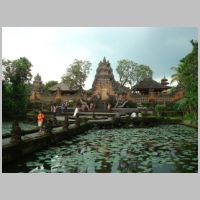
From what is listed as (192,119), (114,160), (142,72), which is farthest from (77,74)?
(114,160)

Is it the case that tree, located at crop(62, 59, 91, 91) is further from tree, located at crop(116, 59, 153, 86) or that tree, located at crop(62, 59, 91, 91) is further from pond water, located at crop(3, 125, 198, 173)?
pond water, located at crop(3, 125, 198, 173)

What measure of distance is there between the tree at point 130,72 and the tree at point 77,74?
510 centimetres

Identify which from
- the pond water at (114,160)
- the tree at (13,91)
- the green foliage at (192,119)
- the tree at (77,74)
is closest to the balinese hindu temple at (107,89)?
the tree at (77,74)

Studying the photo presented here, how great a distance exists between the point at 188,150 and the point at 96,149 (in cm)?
352

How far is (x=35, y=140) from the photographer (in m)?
10.2

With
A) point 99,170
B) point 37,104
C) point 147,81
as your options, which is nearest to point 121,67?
point 147,81

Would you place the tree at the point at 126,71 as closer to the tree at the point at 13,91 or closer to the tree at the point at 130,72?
the tree at the point at 130,72

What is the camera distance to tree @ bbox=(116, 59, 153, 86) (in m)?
40.6

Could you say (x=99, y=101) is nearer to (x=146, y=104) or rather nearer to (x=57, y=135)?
(x=146, y=104)

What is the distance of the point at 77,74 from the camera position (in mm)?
38219

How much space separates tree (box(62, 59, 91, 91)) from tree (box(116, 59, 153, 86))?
201 inches

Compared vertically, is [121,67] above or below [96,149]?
above

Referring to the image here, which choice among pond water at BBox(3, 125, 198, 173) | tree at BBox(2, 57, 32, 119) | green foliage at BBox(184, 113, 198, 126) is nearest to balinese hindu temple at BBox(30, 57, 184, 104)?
tree at BBox(2, 57, 32, 119)

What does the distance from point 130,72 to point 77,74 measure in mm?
8360
